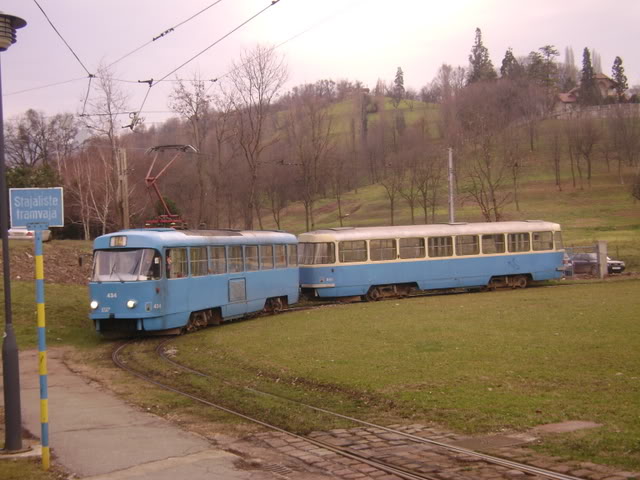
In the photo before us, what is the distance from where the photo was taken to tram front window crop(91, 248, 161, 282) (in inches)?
749

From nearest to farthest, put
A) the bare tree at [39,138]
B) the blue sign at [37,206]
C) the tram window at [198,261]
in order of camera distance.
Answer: the blue sign at [37,206] → the tram window at [198,261] → the bare tree at [39,138]

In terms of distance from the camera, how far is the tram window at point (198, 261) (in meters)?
21.1

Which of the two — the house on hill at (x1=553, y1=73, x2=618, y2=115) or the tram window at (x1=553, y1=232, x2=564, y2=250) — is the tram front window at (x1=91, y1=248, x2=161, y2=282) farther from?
the house on hill at (x1=553, y1=73, x2=618, y2=115)

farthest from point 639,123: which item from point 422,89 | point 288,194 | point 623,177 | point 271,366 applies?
point 271,366

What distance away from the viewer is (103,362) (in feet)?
54.0

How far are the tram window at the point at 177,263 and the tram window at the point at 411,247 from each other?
44.4 feet

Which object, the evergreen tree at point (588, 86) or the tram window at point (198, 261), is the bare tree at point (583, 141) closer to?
the evergreen tree at point (588, 86)

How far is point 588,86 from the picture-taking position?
139375 mm

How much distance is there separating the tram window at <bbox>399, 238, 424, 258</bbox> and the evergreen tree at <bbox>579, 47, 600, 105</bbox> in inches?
4484

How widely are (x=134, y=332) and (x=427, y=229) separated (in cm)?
1655

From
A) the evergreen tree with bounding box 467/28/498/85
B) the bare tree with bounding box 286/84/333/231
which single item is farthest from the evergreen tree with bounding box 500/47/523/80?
the bare tree with bounding box 286/84/333/231

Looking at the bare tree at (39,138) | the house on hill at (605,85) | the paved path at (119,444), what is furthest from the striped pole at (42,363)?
the house on hill at (605,85)

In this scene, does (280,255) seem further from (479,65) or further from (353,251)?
(479,65)

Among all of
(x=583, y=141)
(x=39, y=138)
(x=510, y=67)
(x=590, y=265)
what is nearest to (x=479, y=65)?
(x=510, y=67)
